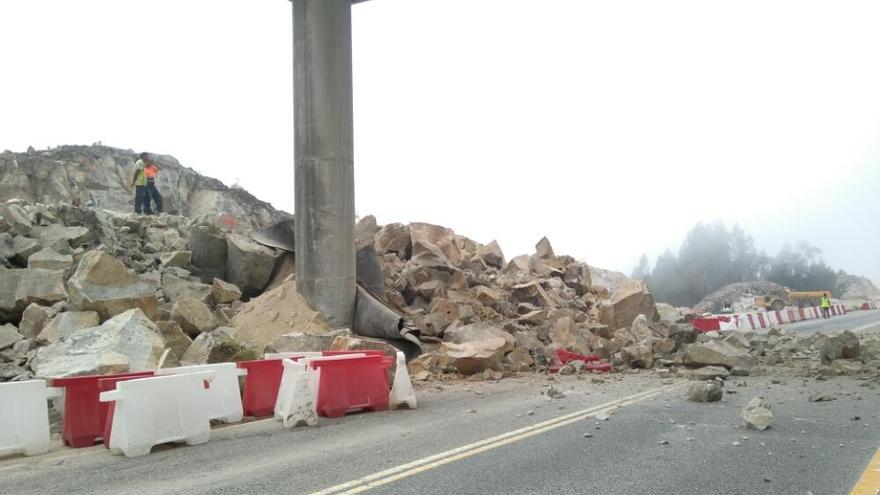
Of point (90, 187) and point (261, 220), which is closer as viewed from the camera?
point (261, 220)

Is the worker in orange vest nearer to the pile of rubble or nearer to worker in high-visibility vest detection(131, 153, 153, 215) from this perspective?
worker in high-visibility vest detection(131, 153, 153, 215)

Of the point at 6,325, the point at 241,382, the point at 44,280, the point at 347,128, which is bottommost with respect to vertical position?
the point at 241,382

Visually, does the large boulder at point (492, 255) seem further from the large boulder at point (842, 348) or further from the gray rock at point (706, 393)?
the gray rock at point (706, 393)

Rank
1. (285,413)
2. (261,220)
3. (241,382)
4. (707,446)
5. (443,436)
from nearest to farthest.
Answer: (707,446)
(443,436)
(285,413)
(241,382)
(261,220)

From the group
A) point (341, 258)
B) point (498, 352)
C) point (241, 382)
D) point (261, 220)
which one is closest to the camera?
point (241, 382)

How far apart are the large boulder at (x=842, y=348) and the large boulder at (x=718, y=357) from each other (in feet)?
5.20

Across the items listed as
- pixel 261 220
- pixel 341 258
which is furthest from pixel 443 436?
pixel 261 220

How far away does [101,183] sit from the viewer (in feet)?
114

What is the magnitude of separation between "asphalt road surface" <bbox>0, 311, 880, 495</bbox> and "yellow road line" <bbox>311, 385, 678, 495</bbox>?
0.02 m

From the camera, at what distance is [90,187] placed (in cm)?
3391

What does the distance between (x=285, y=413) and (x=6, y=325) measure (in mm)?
5228

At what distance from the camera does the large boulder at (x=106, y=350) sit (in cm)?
767

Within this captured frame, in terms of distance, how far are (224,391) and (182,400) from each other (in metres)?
1.20

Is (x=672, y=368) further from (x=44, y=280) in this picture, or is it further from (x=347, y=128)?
(x=44, y=280)
